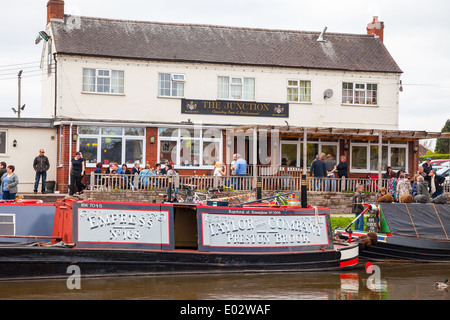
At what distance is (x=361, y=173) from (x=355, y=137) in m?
1.77

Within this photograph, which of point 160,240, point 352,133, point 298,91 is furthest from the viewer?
point 298,91

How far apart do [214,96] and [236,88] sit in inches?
43.2

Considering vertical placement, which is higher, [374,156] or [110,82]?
[110,82]

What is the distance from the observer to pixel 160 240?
1452cm

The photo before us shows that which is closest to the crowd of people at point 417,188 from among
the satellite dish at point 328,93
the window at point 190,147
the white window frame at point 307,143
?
the white window frame at point 307,143

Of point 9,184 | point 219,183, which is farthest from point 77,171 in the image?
point 219,183

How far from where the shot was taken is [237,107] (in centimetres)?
2862

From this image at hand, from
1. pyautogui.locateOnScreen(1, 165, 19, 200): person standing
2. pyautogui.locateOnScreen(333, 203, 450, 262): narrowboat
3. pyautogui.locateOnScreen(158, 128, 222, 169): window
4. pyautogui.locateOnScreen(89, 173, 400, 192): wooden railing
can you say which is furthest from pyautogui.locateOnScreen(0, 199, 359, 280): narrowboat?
pyautogui.locateOnScreen(158, 128, 222, 169): window

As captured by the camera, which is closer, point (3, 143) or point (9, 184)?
point (9, 184)

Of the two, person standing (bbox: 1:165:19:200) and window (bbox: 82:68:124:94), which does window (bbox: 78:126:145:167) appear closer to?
window (bbox: 82:68:124:94)

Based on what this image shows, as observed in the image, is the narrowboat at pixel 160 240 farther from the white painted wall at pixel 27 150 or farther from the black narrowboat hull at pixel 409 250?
the white painted wall at pixel 27 150

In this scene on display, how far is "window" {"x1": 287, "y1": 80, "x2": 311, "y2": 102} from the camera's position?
29.3m

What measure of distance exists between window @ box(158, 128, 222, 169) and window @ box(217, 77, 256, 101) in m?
1.81

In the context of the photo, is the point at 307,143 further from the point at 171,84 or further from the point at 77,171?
the point at 77,171
